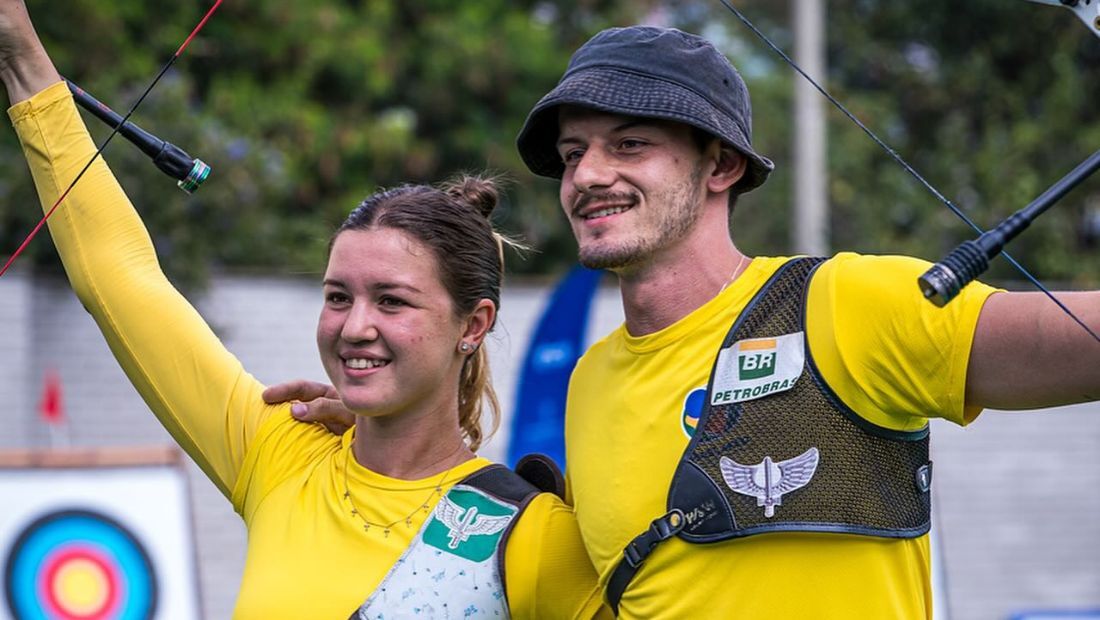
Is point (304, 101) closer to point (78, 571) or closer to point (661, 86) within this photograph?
point (78, 571)

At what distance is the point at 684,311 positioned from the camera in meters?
2.49

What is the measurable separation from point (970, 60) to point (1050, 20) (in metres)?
0.76

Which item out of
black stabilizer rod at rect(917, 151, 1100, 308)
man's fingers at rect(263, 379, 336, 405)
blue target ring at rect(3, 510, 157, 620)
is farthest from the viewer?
blue target ring at rect(3, 510, 157, 620)

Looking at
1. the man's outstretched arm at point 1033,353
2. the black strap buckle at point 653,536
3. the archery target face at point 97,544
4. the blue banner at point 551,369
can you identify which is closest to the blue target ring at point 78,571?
the archery target face at point 97,544

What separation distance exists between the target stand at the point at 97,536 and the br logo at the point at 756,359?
3295mm

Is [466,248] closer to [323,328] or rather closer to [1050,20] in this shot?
[323,328]

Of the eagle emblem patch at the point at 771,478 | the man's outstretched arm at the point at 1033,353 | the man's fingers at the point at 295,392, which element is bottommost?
the eagle emblem patch at the point at 771,478

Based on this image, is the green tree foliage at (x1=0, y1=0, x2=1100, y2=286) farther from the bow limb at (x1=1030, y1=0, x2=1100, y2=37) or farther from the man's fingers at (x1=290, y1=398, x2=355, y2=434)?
the bow limb at (x1=1030, y1=0, x2=1100, y2=37)

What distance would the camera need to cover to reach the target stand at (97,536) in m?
5.03

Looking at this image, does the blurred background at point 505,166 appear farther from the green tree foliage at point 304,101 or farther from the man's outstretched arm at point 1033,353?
the man's outstretched arm at point 1033,353

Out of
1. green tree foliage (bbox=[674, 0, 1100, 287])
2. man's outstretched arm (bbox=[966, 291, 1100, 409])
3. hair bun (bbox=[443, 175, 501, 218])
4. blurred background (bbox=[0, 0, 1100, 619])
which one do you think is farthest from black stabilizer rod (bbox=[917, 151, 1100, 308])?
green tree foliage (bbox=[674, 0, 1100, 287])

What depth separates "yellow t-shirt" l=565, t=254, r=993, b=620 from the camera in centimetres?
219

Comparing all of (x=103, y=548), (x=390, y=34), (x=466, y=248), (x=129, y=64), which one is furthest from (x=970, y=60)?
(x=466, y=248)

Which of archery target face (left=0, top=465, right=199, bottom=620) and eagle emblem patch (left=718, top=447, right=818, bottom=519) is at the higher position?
archery target face (left=0, top=465, right=199, bottom=620)
